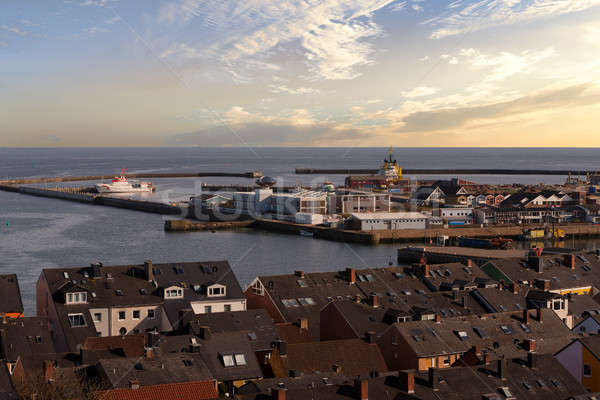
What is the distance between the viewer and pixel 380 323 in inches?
735

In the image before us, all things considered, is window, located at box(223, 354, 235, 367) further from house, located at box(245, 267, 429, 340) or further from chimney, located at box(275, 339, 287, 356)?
house, located at box(245, 267, 429, 340)

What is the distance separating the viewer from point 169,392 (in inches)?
509

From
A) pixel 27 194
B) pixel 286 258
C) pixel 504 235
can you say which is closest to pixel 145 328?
pixel 286 258

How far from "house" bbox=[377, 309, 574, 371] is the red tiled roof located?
4.87 meters

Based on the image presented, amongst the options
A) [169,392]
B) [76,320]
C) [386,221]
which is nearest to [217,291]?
[76,320]

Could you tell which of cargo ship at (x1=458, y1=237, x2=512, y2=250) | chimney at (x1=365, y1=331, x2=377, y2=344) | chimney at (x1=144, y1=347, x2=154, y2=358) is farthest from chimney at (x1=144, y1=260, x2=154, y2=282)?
cargo ship at (x1=458, y1=237, x2=512, y2=250)

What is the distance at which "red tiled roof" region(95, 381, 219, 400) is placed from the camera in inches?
491

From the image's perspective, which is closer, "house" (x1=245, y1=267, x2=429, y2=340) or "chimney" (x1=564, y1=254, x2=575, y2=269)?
"house" (x1=245, y1=267, x2=429, y2=340)

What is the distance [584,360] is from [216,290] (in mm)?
10352

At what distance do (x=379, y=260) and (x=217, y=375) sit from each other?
88.1 feet

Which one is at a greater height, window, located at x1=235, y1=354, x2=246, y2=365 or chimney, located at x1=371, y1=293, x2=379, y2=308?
chimney, located at x1=371, y1=293, x2=379, y2=308

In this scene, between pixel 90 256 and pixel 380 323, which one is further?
pixel 90 256

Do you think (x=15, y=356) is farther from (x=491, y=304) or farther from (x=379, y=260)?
(x=379, y=260)

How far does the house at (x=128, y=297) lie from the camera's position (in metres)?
19.5
